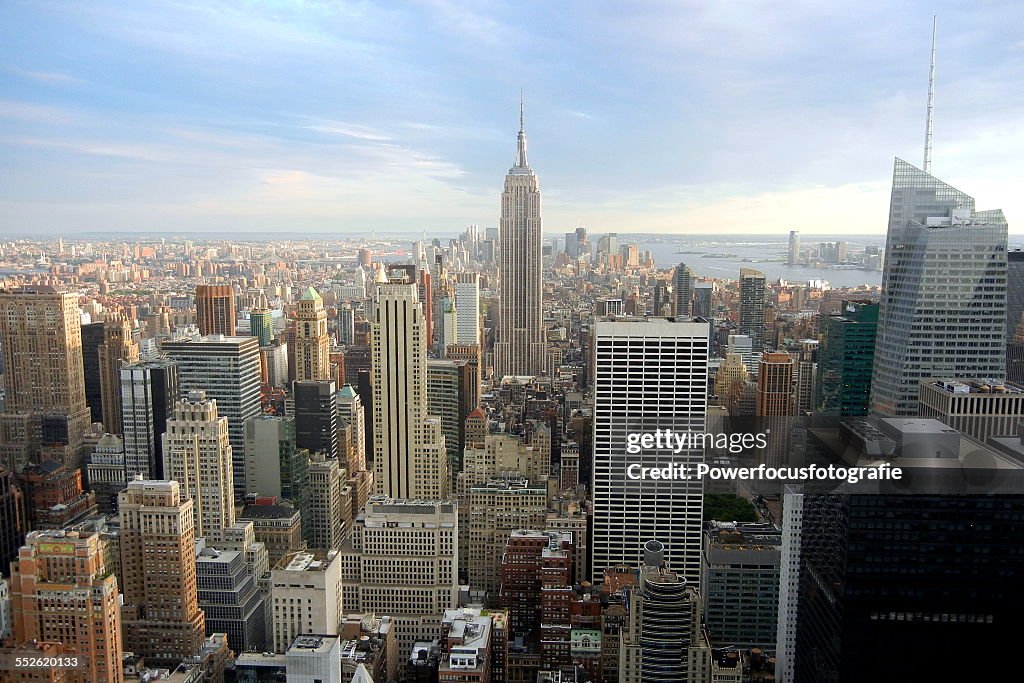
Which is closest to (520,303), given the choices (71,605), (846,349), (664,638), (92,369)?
(92,369)

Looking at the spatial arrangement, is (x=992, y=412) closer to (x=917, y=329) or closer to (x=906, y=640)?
(x=917, y=329)

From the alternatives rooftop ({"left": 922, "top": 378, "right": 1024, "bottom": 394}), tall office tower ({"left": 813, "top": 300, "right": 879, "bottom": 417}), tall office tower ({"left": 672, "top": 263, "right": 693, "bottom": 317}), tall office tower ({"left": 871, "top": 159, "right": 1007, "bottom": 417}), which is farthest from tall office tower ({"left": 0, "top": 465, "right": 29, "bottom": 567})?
rooftop ({"left": 922, "top": 378, "right": 1024, "bottom": 394})

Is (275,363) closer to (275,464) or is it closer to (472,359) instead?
(275,464)

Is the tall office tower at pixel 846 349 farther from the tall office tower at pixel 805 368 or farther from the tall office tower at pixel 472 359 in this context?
the tall office tower at pixel 472 359

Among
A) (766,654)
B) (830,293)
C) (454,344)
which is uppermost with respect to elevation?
(830,293)

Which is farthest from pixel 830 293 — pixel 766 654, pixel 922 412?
pixel 766 654

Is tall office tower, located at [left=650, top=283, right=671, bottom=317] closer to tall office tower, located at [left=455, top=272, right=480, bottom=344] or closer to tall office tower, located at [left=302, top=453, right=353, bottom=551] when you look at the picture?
tall office tower, located at [left=302, top=453, right=353, bottom=551]
